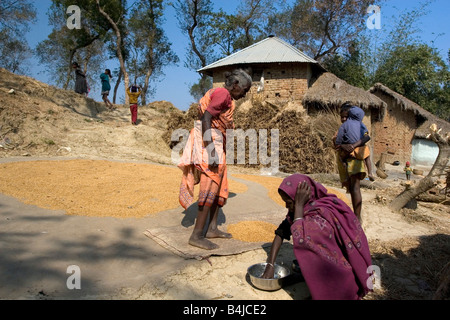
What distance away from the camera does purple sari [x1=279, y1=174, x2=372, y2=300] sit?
1929mm

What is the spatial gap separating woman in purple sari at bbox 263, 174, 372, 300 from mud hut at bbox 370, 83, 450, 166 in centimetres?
1467

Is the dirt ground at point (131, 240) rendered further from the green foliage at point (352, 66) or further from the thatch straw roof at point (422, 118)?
the green foliage at point (352, 66)

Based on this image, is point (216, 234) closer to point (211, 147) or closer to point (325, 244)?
point (211, 147)

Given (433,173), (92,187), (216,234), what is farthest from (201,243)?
(433,173)

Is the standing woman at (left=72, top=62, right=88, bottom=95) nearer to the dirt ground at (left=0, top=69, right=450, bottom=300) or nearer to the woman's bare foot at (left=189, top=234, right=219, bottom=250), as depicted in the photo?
the dirt ground at (left=0, top=69, right=450, bottom=300)

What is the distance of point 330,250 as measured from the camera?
6.49 ft

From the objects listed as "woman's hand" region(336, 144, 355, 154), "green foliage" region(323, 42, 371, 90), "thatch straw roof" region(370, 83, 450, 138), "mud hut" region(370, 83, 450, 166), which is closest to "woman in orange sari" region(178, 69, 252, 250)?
"woman's hand" region(336, 144, 355, 154)

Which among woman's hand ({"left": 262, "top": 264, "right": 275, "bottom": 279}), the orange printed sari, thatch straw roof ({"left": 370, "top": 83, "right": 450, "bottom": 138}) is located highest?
thatch straw roof ({"left": 370, "top": 83, "right": 450, "bottom": 138})

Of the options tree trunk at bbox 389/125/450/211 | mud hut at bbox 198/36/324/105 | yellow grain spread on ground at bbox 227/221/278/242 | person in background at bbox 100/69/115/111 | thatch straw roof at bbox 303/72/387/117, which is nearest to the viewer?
yellow grain spread on ground at bbox 227/221/278/242

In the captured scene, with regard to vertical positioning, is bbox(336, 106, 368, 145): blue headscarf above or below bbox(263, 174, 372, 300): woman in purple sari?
above

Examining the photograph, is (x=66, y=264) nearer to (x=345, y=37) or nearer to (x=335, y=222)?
(x=335, y=222)

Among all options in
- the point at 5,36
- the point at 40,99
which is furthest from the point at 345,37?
the point at 5,36

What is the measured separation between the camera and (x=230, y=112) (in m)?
2.96

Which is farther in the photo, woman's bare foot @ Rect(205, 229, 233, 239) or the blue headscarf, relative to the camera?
the blue headscarf
